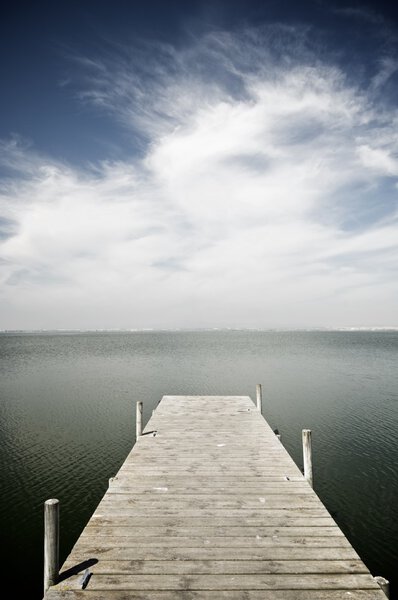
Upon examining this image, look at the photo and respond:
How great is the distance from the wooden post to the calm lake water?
3.55 m

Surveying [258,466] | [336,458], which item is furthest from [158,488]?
[336,458]

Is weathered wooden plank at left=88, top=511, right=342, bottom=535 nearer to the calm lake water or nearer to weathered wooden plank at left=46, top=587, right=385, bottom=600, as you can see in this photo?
weathered wooden plank at left=46, top=587, right=385, bottom=600

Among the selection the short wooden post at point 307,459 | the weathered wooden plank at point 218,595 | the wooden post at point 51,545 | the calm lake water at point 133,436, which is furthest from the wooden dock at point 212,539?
the calm lake water at point 133,436

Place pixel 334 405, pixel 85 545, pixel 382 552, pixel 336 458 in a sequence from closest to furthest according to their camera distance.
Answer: pixel 85 545 → pixel 382 552 → pixel 336 458 → pixel 334 405

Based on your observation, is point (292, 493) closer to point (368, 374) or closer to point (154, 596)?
point (154, 596)

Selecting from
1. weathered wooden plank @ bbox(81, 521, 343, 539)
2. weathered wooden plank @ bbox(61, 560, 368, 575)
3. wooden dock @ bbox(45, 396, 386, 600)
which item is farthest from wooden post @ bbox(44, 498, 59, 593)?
weathered wooden plank @ bbox(81, 521, 343, 539)

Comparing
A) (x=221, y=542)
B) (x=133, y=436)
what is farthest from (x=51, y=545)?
(x=133, y=436)

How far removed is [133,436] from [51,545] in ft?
42.3

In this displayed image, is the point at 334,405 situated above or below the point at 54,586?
below

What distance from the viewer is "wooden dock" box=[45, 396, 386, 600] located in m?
5.31

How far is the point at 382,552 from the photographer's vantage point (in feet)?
29.6

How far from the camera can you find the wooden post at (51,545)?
216 inches

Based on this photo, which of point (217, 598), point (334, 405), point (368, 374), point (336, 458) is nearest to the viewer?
point (217, 598)

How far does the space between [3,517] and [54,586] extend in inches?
278
